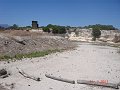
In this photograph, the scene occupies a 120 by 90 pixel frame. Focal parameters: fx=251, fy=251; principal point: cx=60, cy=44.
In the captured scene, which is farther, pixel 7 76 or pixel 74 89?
pixel 7 76

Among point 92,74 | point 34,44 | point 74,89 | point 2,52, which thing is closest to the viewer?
point 74,89

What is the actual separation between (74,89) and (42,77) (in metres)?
5.11

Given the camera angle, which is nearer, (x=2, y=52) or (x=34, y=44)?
(x=2, y=52)

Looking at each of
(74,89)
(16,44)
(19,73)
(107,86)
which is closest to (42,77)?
(19,73)

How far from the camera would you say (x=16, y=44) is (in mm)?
44344

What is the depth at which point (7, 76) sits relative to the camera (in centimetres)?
2486

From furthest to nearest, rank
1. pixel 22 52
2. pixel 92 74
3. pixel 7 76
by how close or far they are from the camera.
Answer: pixel 22 52, pixel 92 74, pixel 7 76

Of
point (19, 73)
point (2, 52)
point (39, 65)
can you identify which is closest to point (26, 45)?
point (2, 52)

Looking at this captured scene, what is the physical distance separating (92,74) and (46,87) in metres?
7.66

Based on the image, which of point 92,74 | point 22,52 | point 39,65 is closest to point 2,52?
point 22,52

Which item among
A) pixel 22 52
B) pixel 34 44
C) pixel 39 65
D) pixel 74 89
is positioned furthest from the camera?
pixel 34 44

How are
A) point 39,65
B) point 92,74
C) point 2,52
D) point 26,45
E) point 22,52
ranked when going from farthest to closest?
point 26,45 < point 22,52 < point 2,52 < point 39,65 < point 92,74

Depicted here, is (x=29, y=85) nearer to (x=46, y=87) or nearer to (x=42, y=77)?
(x=46, y=87)

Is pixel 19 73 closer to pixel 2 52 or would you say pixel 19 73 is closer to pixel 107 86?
pixel 107 86
